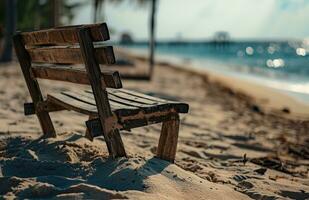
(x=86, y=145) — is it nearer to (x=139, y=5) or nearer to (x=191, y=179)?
(x=191, y=179)

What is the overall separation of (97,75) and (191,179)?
1.00 metres

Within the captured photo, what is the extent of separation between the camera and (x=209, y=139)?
18.5 ft

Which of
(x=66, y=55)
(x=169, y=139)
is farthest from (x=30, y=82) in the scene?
(x=169, y=139)

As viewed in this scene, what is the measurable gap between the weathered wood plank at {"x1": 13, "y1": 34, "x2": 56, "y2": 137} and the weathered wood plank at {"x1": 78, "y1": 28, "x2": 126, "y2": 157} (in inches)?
54.3

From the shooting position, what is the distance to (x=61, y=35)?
127 inches

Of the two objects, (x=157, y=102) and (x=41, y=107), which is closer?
(x=157, y=102)

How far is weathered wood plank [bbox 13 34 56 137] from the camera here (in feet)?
13.6

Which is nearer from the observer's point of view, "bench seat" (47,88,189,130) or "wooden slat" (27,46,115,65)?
"wooden slat" (27,46,115,65)

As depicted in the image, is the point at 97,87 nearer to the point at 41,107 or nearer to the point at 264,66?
the point at 41,107

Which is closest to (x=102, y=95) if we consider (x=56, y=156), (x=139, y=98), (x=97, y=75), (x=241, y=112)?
(x=97, y=75)

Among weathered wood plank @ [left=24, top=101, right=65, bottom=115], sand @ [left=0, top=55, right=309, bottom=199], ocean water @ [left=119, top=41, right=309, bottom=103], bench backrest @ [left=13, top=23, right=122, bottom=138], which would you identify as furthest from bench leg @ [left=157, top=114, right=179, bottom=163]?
ocean water @ [left=119, top=41, right=309, bottom=103]

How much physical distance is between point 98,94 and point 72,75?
489 mm

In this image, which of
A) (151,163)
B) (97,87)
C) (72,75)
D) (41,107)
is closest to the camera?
(97,87)

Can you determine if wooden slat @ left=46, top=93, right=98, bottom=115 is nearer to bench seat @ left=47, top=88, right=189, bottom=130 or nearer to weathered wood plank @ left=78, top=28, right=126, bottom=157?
bench seat @ left=47, top=88, right=189, bottom=130
